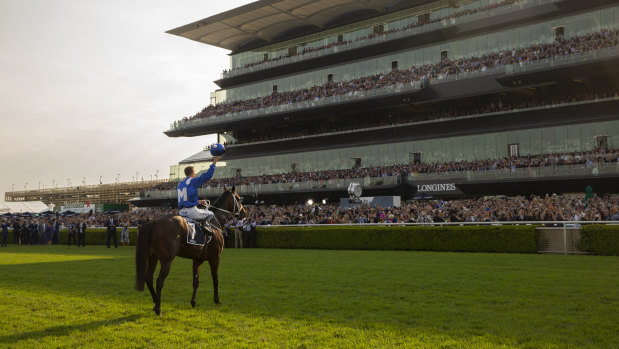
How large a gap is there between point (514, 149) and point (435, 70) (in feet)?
28.8

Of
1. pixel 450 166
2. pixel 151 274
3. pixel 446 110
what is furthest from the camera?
pixel 446 110

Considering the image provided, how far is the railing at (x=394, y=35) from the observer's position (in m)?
39.5

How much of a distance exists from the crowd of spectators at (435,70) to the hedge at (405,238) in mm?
20531

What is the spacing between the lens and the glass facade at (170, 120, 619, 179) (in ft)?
118

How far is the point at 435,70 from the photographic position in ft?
137

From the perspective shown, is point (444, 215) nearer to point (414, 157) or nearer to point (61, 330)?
point (414, 157)

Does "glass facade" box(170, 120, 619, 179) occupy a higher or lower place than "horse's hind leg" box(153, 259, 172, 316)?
higher

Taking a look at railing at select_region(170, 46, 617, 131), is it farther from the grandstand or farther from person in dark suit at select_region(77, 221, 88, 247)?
person in dark suit at select_region(77, 221, 88, 247)

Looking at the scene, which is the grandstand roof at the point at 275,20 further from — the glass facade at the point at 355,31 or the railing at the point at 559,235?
the railing at the point at 559,235

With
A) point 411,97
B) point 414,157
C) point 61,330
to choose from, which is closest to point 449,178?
point 414,157

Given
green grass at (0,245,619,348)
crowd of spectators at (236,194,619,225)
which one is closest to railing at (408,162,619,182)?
Answer: crowd of spectators at (236,194,619,225)

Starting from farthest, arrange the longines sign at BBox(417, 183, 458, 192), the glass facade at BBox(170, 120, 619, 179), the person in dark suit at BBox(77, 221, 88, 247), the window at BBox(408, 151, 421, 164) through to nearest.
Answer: the window at BBox(408, 151, 421, 164) → the longines sign at BBox(417, 183, 458, 192) → the glass facade at BBox(170, 120, 619, 179) → the person in dark suit at BBox(77, 221, 88, 247)

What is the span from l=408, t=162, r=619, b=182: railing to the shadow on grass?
3181 cm

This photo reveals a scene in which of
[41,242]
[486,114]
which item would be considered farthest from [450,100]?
[41,242]
